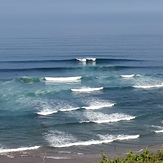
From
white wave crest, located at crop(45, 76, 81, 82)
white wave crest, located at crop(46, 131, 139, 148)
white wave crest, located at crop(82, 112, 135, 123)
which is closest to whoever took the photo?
white wave crest, located at crop(46, 131, 139, 148)

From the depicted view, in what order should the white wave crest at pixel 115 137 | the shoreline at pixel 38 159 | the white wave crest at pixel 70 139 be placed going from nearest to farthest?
the shoreline at pixel 38 159 → the white wave crest at pixel 70 139 → the white wave crest at pixel 115 137

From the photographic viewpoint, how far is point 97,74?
5900cm

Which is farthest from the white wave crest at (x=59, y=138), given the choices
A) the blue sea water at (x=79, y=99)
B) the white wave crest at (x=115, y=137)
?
the white wave crest at (x=115, y=137)

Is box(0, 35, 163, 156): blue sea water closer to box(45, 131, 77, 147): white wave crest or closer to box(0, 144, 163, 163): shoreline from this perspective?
box(45, 131, 77, 147): white wave crest

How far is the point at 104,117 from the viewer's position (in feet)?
130

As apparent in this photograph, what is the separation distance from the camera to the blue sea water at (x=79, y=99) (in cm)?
3391

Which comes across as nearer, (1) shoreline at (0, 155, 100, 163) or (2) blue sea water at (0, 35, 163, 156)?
(1) shoreline at (0, 155, 100, 163)

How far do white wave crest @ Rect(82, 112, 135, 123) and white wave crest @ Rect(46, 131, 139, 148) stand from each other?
3816 mm

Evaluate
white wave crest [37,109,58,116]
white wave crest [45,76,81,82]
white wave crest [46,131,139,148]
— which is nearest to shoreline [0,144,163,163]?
white wave crest [46,131,139,148]

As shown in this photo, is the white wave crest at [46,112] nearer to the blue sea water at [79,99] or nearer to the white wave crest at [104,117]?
the blue sea water at [79,99]

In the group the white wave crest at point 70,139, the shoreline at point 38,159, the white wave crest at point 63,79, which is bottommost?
the shoreline at point 38,159

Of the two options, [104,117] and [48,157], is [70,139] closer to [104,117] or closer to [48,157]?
[48,157]

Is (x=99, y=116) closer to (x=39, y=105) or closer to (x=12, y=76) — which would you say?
(x=39, y=105)

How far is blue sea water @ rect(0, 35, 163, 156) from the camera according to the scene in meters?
33.9
